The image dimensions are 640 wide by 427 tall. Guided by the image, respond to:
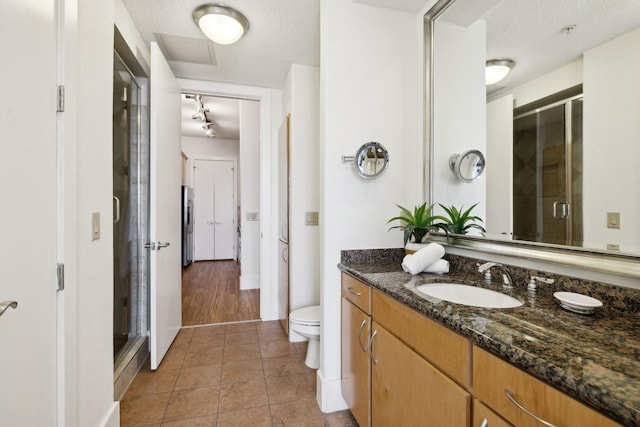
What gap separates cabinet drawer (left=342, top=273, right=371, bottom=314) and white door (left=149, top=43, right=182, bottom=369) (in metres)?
1.35

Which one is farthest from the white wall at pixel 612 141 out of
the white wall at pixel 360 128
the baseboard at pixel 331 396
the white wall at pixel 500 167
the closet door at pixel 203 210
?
the closet door at pixel 203 210

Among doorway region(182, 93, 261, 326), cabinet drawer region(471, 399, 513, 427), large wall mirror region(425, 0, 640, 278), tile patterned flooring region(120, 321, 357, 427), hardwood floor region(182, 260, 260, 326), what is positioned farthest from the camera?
doorway region(182, 93, 261, 326)

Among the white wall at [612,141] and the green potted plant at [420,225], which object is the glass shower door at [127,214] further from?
the white wall at [612,141]

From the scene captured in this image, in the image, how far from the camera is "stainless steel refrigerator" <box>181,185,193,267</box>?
5473 mm

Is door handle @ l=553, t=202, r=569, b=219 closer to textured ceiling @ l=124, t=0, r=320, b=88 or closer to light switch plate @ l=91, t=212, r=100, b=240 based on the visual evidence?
textured ceiling @ l=124, t=0, r=320, b=88

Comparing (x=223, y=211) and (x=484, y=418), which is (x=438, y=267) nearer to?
(x=484, y=418)

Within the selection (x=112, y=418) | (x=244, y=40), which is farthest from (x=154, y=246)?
(x=244, y=40)

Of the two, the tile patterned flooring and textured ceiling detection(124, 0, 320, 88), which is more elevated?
textured ceiling detection(124, 0, 320, 88)

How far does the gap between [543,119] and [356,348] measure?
4.30ft

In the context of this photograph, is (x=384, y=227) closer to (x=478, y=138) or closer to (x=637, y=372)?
(x=478, y=138)

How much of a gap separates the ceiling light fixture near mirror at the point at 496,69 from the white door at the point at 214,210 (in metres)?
5.83

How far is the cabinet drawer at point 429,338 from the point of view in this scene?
771 mm

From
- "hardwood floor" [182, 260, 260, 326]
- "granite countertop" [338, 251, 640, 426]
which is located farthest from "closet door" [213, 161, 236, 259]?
"granite countertop" [338, 251, 640, 426]

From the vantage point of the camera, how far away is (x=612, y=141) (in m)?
0.92
